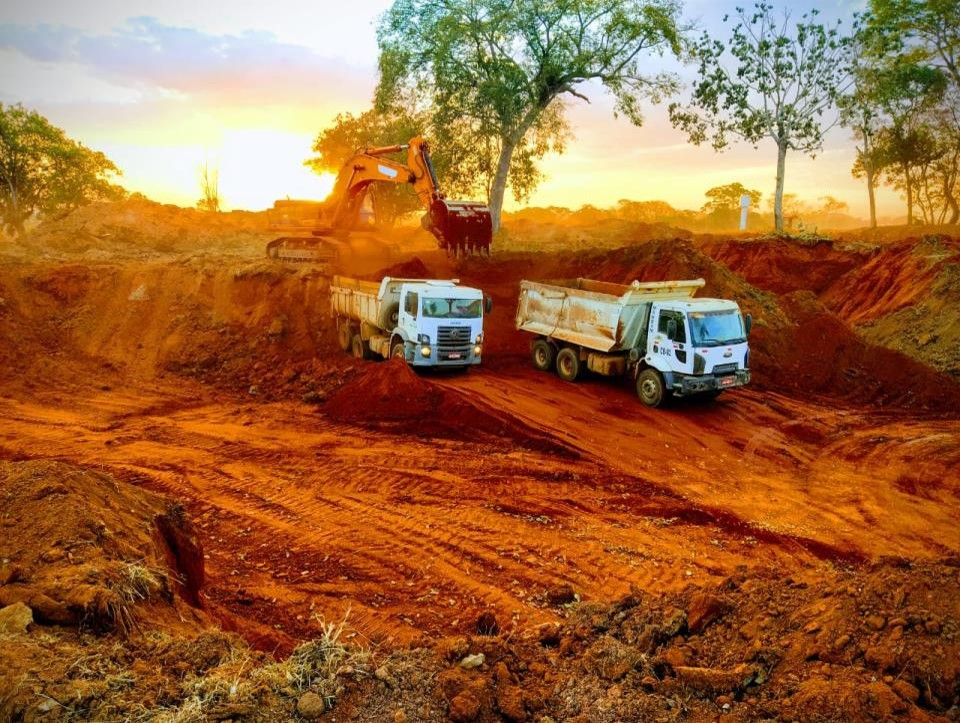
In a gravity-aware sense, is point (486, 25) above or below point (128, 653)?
above

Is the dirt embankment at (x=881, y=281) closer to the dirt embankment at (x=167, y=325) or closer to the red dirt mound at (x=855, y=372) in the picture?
the red dirt mound at (x=855, y=372)

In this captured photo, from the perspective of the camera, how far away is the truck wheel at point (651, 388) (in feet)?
49.6

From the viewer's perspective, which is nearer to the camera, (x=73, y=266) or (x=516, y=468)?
(x=516, y=468)

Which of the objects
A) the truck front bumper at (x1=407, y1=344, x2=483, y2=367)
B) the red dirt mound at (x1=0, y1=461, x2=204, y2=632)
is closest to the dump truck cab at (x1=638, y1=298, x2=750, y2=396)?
the truck front bumper at (x1=407, y1=344, x2=483, y2=367)

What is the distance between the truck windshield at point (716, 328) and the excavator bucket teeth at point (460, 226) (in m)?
8.29

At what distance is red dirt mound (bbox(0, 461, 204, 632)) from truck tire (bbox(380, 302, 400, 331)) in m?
10.7

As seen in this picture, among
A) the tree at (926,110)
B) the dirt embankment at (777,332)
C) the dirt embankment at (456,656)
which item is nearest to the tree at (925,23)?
the tree at (926,110)

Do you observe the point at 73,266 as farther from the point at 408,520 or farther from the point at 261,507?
the point at 408,520

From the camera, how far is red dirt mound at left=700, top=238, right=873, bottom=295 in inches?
1136

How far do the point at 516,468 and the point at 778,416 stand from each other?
7.69m

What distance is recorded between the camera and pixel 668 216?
75.2 m

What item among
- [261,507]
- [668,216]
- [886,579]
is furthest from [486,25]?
[668,216]

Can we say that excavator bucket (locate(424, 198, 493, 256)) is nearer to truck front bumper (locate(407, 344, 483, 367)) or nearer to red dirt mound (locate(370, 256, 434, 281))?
red dirt mound (locate(370, 256, 434, 281))

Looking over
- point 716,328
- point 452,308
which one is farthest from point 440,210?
point 716,328
